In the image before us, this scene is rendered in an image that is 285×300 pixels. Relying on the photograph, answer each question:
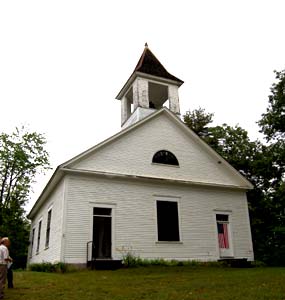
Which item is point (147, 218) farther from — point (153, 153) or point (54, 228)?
point (54, 228)

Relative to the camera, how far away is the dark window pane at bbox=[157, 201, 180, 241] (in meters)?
16.0

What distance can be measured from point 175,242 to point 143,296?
8877 millimetres

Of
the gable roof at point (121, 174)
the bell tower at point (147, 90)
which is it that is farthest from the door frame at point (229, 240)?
the bell tower at point (147, 90)

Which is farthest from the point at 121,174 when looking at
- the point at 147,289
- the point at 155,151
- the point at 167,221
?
the point at 147,289

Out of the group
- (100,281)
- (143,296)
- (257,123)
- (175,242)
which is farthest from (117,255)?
(257,123)

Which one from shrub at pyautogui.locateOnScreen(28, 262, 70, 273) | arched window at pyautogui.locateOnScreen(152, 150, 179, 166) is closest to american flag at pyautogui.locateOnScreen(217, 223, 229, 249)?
arched window at pyautogui.locateOnScreen(152, 150, 179, 166)

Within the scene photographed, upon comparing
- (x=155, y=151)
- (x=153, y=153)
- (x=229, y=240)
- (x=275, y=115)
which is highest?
(x=275, y=115)

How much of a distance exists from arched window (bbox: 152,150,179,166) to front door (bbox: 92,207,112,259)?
3524 millimetres

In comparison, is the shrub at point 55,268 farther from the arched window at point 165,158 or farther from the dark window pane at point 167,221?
the arched window at point 165,158

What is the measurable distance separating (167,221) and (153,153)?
329 centimetres

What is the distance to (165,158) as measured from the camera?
17.5m

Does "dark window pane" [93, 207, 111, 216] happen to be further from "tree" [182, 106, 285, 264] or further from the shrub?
"tree" [182, 106, 285, 264]

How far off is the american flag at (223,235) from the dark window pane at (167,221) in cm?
250

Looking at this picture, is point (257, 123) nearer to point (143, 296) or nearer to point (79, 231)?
point (79, 231)
